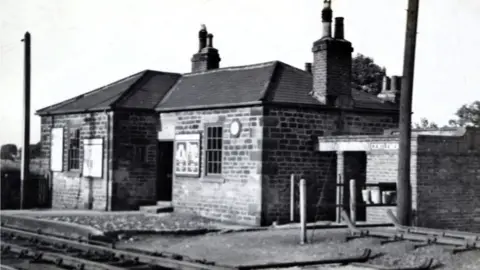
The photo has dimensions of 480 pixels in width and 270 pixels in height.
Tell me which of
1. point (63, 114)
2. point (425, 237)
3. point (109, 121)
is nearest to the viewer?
point (425, 237)

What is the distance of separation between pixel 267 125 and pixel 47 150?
11462mm

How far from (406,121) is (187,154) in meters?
8.43

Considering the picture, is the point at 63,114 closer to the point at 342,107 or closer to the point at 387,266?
the point at 342,107

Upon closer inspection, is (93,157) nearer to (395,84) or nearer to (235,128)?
(235,128)

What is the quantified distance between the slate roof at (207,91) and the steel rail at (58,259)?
325 inches

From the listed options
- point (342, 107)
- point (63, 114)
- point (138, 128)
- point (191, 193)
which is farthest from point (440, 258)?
point (63, 114)

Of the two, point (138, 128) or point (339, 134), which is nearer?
point (339, 134)

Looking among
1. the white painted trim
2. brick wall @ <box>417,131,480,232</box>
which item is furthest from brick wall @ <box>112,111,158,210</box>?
brick wall @ <box>417,131,480,232</box>

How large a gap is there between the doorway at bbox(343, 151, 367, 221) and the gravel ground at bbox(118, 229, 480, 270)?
2.70 metres

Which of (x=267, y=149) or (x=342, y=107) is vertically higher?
(x=342, y=107)

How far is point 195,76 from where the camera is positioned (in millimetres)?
26203

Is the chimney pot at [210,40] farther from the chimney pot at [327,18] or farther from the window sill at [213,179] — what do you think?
the window sill at [213,179]

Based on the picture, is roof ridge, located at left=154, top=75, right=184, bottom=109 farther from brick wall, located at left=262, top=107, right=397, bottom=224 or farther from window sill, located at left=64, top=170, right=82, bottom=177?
brick wall, located at left=262, top=107, right=397, bottom=224

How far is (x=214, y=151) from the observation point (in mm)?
21031
